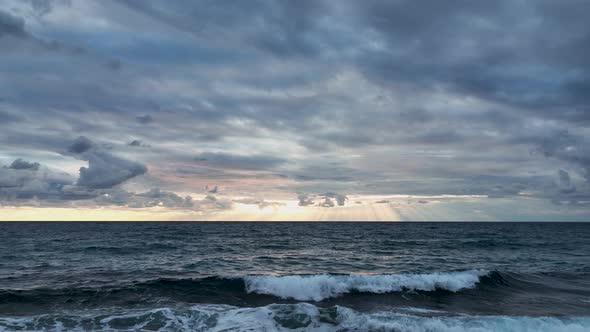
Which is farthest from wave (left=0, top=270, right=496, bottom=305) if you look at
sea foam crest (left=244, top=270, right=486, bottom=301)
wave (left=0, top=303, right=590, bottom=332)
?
wave (left=0, top=303, right=590, bottom=332)

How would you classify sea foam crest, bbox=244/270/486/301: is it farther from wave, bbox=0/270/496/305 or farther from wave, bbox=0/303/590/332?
wave, bbox=0/303/590/332

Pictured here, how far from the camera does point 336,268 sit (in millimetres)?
33812

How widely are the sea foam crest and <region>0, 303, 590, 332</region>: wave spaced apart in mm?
4974

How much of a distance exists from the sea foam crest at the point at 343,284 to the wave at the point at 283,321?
497 centimetres

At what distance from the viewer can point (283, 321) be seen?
17.5m

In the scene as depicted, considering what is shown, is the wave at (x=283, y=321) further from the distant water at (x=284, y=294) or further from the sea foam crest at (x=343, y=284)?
the sea foam crest at (x=343, y=284)

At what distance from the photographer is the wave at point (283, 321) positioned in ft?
54.1

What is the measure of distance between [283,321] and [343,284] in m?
8.35

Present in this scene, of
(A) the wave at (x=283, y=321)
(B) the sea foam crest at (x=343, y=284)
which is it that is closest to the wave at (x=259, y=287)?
(B) the sea foam crest at (x=343, y=284)

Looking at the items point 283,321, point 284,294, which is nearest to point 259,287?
point 284,294

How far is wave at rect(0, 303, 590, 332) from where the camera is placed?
16484 millimetres

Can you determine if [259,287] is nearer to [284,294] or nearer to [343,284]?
[284,294]

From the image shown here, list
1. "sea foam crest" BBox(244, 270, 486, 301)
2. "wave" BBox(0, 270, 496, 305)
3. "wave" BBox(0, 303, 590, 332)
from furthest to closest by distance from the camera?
1. "sea foam crest" BBox(244, 270, 486, 301)
2. "wave" BBox(0, 270, 496, 305)
3. "wave" BBox(0, 303, 590, 332)

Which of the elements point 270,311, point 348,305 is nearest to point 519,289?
point 348,305
